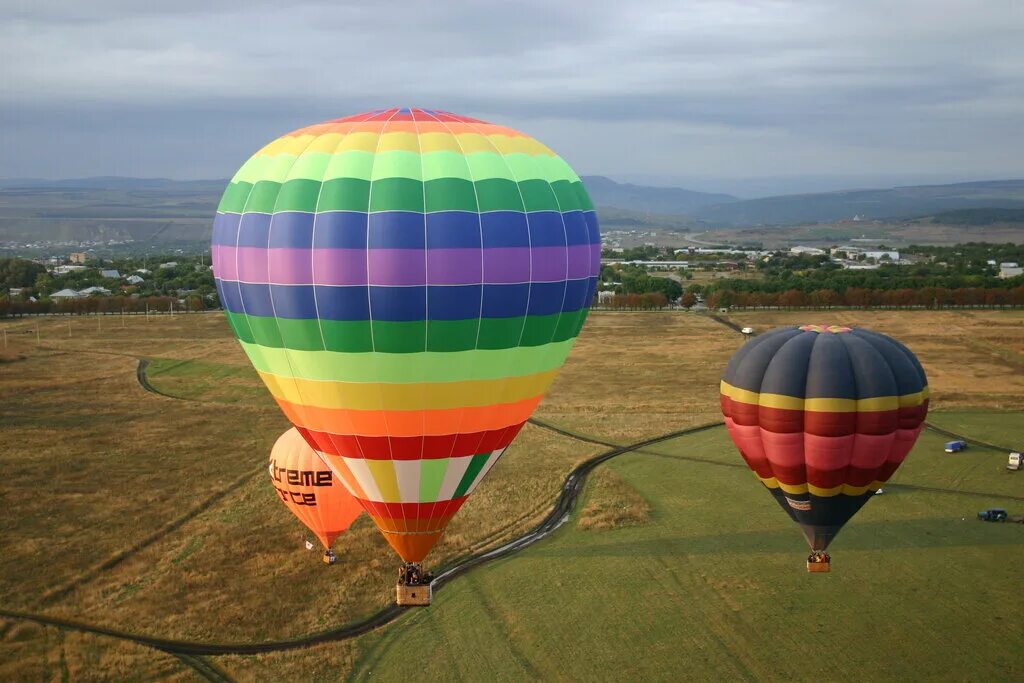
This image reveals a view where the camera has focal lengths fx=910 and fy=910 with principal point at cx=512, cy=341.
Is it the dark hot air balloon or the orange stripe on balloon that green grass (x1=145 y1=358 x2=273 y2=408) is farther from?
the dark hot air balloon

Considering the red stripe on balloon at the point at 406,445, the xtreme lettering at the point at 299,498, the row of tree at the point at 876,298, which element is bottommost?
the row of tree at the point at 876,298

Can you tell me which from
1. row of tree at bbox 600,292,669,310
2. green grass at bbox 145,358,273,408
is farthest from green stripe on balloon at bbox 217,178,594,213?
row of tree at bbox 600,292,669,310

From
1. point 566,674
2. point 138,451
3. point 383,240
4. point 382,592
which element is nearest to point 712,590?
point 566,674

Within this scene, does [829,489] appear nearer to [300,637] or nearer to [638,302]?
[300,637]

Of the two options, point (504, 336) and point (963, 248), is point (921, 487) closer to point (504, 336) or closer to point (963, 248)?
point (504, 336)

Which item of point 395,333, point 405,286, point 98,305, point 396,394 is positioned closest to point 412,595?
point 396,394

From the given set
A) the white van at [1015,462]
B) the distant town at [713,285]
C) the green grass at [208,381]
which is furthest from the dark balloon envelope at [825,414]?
the distant town at [713,285]

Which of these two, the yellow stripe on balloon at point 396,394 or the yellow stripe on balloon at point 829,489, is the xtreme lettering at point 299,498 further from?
the yellow stripe on balloon at point 829,489
